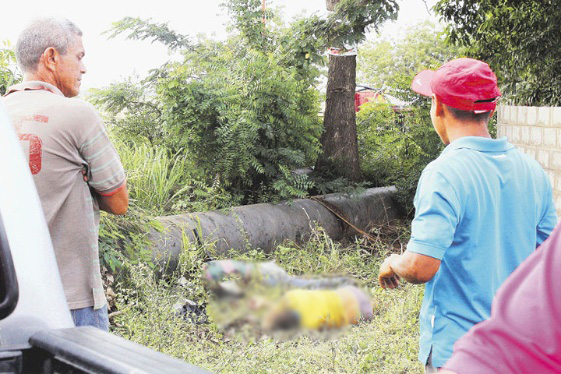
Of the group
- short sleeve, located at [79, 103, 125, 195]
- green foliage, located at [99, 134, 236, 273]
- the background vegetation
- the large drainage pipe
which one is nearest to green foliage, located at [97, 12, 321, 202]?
the background vegetation

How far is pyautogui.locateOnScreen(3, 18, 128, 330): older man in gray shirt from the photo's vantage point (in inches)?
105

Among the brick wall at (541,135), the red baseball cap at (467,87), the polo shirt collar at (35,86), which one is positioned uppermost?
the polo shirt collar at (35,86)

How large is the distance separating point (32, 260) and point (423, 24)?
43098 mm

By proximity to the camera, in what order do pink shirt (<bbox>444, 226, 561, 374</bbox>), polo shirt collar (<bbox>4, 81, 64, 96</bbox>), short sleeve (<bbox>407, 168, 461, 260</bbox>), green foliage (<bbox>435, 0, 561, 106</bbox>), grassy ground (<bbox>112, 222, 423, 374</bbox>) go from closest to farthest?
pink shirt (<bbox>444, 226, 561, 374</bbox>)
short sleeve (<bbox>407, 168, 461, 260</bbox>)
polo shirt collar (<bbox>4, 81, 64, 96</bbox>)
grassy ground (<bbox>112, 222, 423, 374</bbox>)
green foliage (<bbox>435, 0, 561, 106</bbox>)

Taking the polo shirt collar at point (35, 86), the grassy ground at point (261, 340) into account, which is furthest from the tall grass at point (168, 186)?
the polo shirt collar at point (35, 86)

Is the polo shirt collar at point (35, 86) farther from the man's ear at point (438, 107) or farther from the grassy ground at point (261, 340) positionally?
the grassy ground at point (261, 340)

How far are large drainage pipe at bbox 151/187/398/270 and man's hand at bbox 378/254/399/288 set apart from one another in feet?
11.6

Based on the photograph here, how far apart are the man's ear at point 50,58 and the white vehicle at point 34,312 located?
104 centimetres

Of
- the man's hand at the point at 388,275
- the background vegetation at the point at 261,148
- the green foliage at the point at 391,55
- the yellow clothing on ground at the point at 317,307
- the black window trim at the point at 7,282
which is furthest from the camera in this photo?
the green foliage at the point at 391,55

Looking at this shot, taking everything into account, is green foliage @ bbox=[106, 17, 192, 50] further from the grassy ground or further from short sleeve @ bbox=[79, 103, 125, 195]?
short sleeve @ bbox=[79, 103, 125, 195]

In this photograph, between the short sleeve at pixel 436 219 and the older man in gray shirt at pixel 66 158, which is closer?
the short sleeve at pixel 436 219

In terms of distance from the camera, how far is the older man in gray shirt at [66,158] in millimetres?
2664

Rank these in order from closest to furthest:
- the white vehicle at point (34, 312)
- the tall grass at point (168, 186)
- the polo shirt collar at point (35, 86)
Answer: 1. the white vehicle at point (34, 312)
2. the polo shirt collar at point (35, 86)
3. the tall grass at point (168, 186)

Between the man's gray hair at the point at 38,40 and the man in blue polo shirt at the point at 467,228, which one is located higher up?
the man's gray hair at the point at 38,40
